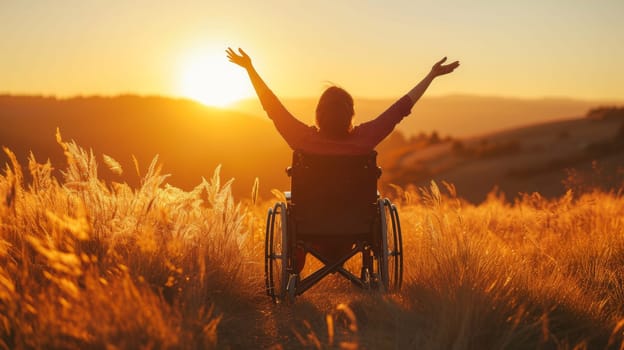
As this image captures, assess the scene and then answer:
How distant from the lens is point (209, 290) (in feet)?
15.9

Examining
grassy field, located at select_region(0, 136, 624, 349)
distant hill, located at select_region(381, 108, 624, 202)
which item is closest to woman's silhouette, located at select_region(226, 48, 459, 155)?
grassy field, located at select_region(0, 136, 624, 349)

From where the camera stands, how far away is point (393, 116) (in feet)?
17.5

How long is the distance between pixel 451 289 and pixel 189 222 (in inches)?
82.7

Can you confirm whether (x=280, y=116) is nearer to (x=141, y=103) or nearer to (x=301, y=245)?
(x=301, y=245)

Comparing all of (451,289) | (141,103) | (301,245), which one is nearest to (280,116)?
(301,245)

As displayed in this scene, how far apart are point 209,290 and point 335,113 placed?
5.41 ft

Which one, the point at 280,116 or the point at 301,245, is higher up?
the point at 280,116

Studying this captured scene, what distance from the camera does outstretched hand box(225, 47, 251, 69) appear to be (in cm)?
553

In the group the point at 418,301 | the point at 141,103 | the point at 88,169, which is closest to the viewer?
the point at 418,301

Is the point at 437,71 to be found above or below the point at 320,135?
above

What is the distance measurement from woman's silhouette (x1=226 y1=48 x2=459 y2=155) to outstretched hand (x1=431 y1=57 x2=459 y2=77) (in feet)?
2.07

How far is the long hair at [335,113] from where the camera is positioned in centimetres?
519

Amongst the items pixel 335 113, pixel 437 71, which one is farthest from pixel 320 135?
pixel 437 71

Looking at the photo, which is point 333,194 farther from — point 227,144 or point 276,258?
point 227,144
